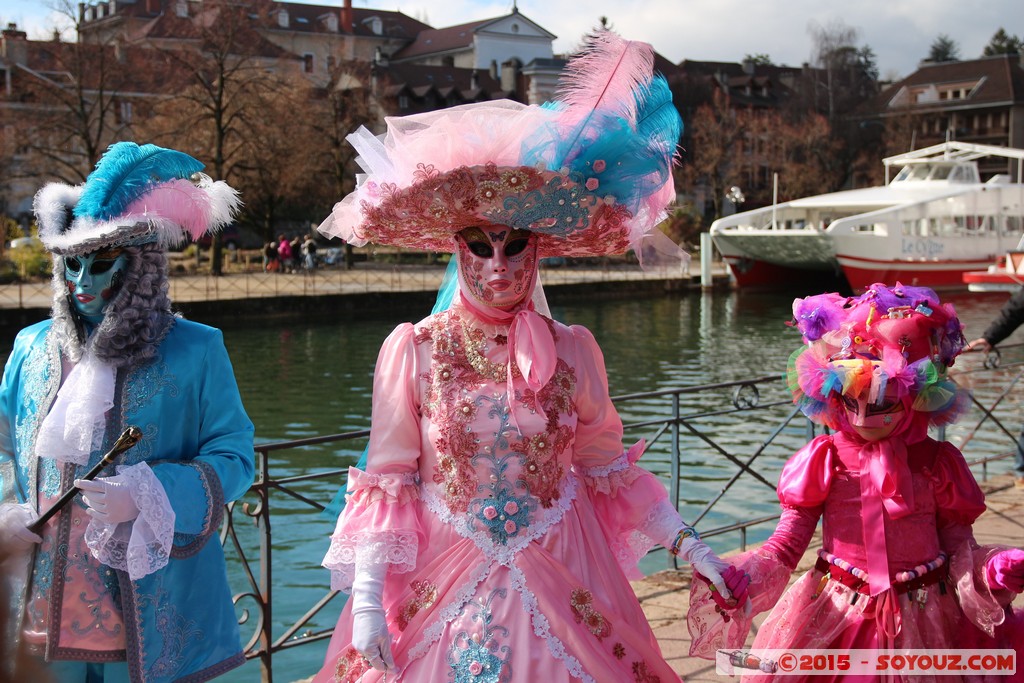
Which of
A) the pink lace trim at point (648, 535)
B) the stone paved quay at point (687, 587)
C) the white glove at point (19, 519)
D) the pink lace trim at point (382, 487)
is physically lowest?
the stone paved quay at point (687, 587)

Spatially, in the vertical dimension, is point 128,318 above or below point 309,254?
above

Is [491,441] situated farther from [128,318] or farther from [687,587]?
[687,587]

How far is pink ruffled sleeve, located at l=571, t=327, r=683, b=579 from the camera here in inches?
112

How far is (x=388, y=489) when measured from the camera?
8.77 feet

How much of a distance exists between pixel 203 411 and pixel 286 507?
23.5 ft

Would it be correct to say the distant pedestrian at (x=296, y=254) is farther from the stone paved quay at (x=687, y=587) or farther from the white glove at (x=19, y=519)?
the white glove at (x=19, y=519)

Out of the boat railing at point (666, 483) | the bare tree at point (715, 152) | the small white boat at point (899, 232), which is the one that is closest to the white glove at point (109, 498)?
the boat railing at point (666, 483)

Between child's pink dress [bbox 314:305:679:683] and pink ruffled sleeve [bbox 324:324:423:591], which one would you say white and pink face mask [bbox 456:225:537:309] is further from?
pink ruffled sleeve [bbox 324:324:423:591]

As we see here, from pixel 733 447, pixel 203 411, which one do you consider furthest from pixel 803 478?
pixel 733 447

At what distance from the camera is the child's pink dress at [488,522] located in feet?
8.50

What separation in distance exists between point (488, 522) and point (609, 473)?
39 cm

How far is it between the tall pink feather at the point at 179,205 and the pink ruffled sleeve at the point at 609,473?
106cm

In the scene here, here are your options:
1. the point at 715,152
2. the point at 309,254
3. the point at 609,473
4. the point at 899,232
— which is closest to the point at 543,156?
the point at 609,473

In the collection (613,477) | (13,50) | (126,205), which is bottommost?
(613,477)
